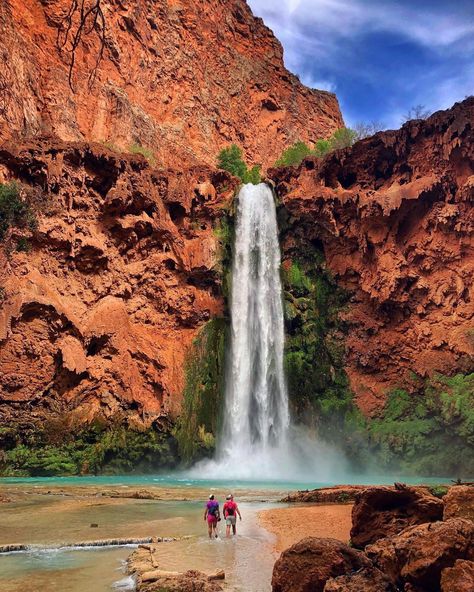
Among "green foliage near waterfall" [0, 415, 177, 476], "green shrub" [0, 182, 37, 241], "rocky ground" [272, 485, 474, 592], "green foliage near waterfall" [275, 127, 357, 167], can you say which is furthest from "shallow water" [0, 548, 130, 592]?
"green foliage near waterfall" [275, 127, 357, 167]

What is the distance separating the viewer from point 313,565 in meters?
5.96

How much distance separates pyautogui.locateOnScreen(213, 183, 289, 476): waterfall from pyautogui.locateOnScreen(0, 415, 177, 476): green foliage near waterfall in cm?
361

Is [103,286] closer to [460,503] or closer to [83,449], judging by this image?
[83,449]

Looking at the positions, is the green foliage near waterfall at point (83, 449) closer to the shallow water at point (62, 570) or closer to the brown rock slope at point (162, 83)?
the brown rock slope at point (162, 83)

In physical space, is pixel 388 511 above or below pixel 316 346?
below

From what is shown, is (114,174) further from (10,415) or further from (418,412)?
(418,412)

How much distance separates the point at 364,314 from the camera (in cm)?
3166

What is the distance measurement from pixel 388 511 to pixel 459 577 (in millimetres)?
3086

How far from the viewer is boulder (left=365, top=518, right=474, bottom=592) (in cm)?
536

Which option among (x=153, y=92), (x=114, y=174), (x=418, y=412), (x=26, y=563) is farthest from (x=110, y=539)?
(x=153, y=92)

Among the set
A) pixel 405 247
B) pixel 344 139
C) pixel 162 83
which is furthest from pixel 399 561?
pixel 162 83

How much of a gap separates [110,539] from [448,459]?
815 inches

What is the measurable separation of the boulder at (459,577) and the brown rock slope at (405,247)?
24.5 meters

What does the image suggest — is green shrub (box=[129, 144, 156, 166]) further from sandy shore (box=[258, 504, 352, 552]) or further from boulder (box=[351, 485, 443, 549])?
boulder (box=[351, 485, 443, 549])
